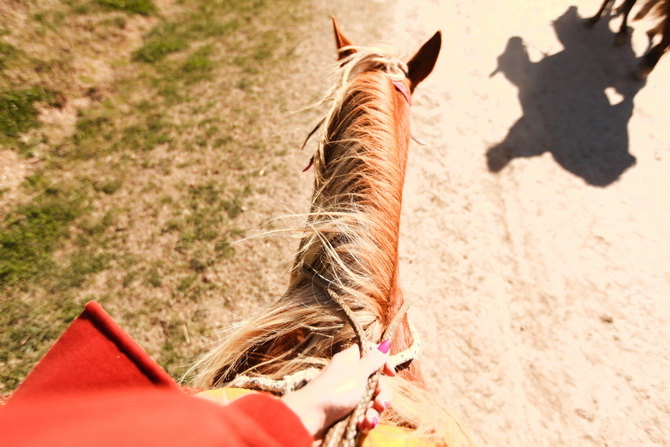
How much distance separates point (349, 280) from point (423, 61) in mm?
1072

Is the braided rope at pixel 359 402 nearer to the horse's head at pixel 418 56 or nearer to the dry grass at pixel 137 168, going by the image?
the horse's head at pixel 418 56

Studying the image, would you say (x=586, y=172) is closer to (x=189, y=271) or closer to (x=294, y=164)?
(x=294, y=164)

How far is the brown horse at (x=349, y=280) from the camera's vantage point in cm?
106

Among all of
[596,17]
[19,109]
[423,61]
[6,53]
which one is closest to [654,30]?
[596,17]

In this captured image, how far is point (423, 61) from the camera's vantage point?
1602 millimetres

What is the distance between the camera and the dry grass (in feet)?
7.67

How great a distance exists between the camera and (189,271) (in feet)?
8.25

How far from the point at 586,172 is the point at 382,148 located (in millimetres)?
2625

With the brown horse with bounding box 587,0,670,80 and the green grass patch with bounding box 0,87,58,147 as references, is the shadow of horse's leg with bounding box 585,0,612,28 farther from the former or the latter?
the green grass patch with bounding box 0,87,58,147

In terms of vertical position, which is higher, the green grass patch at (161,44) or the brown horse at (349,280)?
the green grass patch at (161,44)

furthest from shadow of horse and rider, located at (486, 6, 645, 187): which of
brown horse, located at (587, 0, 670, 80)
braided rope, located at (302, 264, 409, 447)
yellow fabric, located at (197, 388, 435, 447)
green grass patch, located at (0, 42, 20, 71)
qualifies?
green grass patch, located at (0, 42, 20, 71)

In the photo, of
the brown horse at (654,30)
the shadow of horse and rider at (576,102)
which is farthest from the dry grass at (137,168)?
the brown horse at (654,30)

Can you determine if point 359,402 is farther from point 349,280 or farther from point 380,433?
point 349,280

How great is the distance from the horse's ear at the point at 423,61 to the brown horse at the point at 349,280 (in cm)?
30
